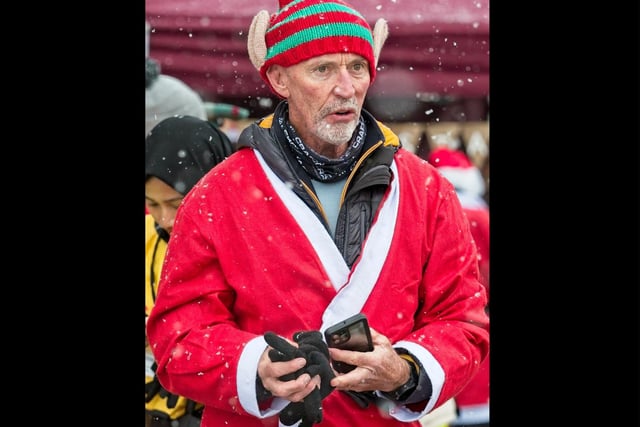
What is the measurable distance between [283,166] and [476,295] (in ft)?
2.20

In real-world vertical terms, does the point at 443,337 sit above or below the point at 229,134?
below

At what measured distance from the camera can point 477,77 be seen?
3555 millimetres

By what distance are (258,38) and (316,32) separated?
225mm

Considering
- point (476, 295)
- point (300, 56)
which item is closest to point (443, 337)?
point (476, 295)

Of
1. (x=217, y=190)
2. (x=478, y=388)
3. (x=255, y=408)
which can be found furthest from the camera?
(x=478, y=388)

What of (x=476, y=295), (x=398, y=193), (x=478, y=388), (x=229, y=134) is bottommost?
(x=478, y=388)

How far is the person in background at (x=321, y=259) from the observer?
2988 millimetres

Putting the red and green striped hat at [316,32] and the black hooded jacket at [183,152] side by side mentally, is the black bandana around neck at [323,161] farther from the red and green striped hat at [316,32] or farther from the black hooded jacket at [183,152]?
the black hooded jacket at [183,152]

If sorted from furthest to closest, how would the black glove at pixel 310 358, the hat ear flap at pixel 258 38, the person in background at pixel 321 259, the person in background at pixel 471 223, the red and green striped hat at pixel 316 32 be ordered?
the person in background at pixel 471 223
the hat ear flap at pixel 258 38
the red and green striped hat at pixel 316 32
the person in background at pixel 321 259
the black glove at pixel 310 358

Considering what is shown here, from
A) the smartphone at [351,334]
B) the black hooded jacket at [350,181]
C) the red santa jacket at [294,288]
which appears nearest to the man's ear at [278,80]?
the black hooded jacket at [350,181]

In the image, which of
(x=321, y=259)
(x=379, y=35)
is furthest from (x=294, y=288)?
(x=379, y=35)

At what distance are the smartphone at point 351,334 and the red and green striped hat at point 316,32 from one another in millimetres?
767

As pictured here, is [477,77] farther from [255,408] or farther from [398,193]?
[255,408]

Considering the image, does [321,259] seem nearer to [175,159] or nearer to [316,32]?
[316,32]
